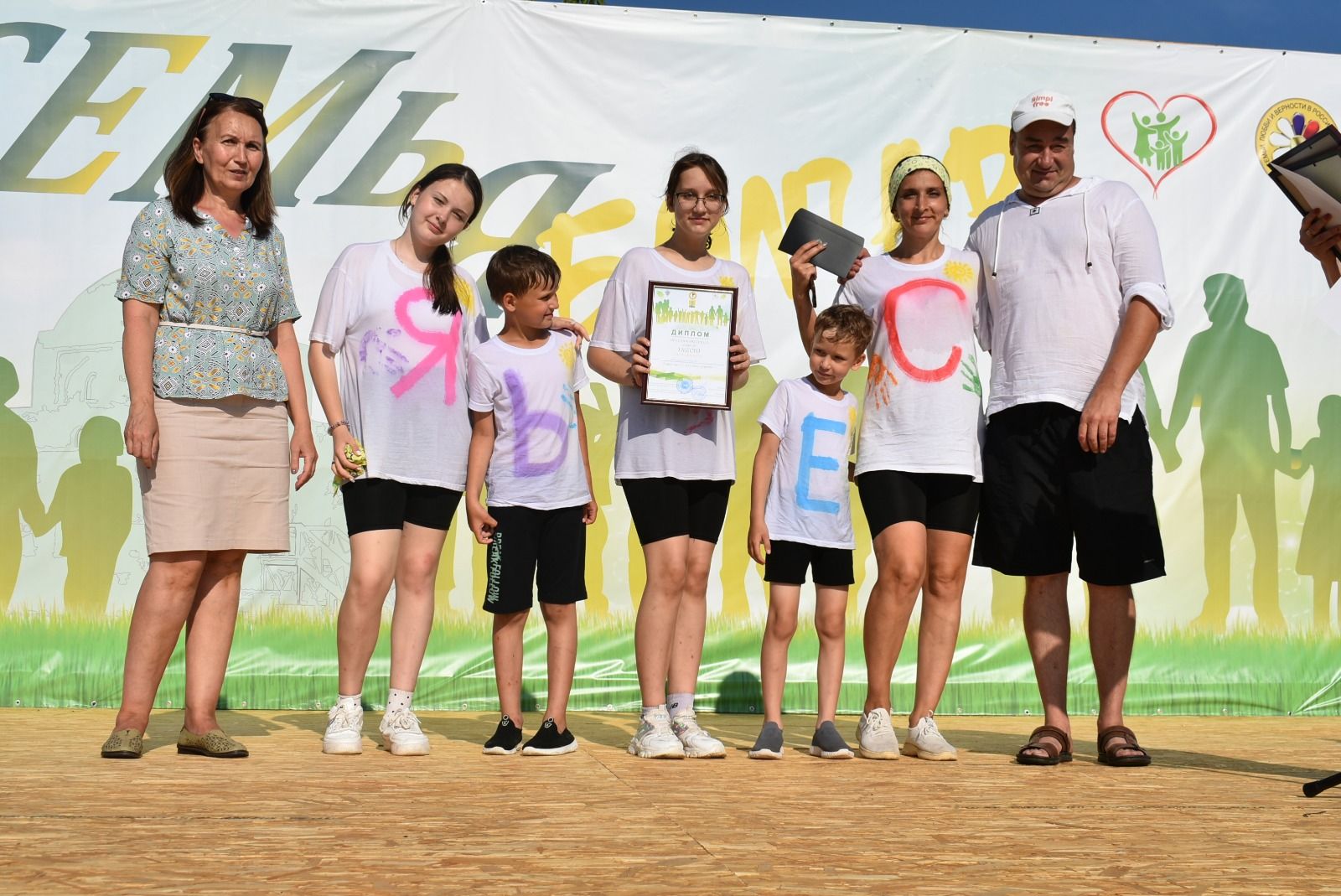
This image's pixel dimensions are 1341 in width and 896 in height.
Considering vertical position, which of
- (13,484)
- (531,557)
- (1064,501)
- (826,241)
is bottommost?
(531,557)

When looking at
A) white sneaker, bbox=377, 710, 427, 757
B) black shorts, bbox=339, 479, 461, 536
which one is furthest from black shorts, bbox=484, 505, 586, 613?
white sneaker, bbox=377, 710, 427, 757

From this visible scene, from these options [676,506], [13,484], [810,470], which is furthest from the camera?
[13,484]

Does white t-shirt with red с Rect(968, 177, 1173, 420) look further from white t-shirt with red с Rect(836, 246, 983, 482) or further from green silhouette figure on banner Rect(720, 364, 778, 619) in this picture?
green silhouette figure on banner Rect(720, 364, 778, 619)

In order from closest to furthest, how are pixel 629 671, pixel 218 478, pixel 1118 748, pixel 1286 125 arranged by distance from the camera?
pixel 218 478 < pixel 1118 748 < pixel 629 671 < pixel 1286 125

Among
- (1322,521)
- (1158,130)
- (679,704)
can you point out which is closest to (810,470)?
(679,704)

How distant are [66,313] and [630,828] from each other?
3.35 m

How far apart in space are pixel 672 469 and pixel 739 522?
1.52 metres

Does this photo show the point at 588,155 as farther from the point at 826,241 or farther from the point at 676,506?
the point at 676,506

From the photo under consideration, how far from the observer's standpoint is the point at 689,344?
11.7 ft

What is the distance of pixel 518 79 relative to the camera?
5.02 metres

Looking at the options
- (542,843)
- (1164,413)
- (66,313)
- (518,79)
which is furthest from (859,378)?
(542,843)

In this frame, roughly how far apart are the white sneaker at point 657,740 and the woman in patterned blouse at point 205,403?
989mm

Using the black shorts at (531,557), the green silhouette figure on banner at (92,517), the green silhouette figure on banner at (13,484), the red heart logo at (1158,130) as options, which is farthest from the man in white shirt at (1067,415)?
the green silhouette figure on banner at (13,484)

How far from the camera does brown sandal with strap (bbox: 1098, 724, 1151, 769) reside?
3.44m
